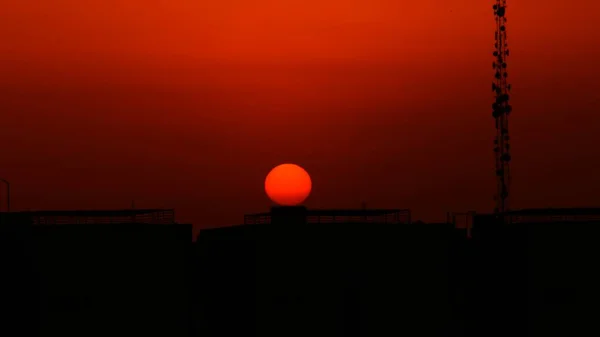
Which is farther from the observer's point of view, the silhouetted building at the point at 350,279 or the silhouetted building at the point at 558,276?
the silhouetted building at the point at 350,279

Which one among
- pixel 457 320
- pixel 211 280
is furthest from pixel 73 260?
pixel 457 320

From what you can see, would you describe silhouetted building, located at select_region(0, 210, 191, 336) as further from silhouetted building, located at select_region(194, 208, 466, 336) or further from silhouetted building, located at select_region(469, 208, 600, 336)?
silhouetted building, located at select_region(469, 208, 600, 336)

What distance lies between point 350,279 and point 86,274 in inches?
503

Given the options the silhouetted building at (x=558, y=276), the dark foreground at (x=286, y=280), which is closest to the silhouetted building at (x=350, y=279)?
the dark foreground at (x=286, y=280)

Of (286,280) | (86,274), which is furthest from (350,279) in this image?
(86,274)

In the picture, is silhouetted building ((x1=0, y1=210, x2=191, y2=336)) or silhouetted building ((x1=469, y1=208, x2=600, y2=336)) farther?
silhouetted building ((x1=0, y1=210, x2=191, y2=336))

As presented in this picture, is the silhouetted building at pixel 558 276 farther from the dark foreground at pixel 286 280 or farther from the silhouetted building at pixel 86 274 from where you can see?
the silhouetted building at pixel 86 274

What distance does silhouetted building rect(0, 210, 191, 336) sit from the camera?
44.4 metres

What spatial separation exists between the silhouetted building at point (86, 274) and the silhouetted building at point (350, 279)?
5337mm

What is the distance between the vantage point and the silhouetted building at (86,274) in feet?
146

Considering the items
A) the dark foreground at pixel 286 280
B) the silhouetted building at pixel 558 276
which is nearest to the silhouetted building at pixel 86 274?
the dark foreground at pixel 286 280

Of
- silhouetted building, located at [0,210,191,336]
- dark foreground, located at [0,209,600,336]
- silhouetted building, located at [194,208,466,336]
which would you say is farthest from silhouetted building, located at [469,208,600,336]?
silhouetted building, located at [0,210,191,336]

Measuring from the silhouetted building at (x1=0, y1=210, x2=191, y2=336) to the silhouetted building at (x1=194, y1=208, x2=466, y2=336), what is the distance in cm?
534

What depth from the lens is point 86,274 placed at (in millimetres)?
44938
